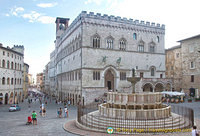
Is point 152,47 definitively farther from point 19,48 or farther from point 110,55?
point 19,48

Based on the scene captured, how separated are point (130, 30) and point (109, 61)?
322 inches

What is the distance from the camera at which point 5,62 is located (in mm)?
40781

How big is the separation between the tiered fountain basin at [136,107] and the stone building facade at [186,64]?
30539 millimetres

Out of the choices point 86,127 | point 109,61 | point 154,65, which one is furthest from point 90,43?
point 86,127

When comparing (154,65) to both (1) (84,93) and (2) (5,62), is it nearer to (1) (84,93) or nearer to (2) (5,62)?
(1) (84,93)

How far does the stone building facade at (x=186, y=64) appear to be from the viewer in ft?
140

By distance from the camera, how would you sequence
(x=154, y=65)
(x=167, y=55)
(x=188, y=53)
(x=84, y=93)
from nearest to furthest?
1. (x=84, y=93)
2. (x=154, y=65)
3. (x=188, y=53)
4. (x=167, y=55)

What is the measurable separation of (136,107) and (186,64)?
34.3 meters

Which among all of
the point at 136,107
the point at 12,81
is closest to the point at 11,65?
the point at 12,81

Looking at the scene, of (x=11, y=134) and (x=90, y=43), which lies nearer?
(x=11, y=134)

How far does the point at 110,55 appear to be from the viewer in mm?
37125

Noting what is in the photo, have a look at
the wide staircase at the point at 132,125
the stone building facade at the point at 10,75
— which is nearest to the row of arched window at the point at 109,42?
the stone building facade at the point at 10,75

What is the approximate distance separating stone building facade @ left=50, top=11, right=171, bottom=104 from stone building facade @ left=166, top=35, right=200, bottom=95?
6.72m

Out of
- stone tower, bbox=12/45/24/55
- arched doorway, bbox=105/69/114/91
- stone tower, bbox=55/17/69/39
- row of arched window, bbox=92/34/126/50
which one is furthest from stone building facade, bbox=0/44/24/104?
arched doorway, bbox=105/69/114/91
